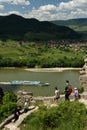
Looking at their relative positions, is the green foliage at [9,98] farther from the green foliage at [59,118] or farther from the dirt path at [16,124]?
the green foliage at [59,118]

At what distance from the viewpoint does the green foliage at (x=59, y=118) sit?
22.9 metres

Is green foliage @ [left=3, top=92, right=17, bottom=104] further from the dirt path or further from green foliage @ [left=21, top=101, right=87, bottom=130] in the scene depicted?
green foliage @ [left=21, top=101, right=87, bottom=130]

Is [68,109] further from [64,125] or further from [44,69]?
[44,69]

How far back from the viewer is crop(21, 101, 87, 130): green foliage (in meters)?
22.9

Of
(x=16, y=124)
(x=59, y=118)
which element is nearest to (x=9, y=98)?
(x=16, y=124)

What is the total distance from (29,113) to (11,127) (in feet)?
8.02

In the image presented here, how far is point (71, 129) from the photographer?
70.2 feet

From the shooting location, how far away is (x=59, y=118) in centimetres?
2416

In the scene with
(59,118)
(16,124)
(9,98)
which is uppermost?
(59,118)

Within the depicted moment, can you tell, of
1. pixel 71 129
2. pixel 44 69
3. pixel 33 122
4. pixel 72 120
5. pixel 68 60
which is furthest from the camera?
pixel 68 60

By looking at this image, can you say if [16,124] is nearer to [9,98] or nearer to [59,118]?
[59,118]

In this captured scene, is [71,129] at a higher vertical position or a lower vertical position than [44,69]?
higher

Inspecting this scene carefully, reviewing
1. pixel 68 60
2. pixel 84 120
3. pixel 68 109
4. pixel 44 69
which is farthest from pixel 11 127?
pixel 68 60

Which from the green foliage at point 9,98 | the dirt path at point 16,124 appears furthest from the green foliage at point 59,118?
the green foliage at point 9,98
